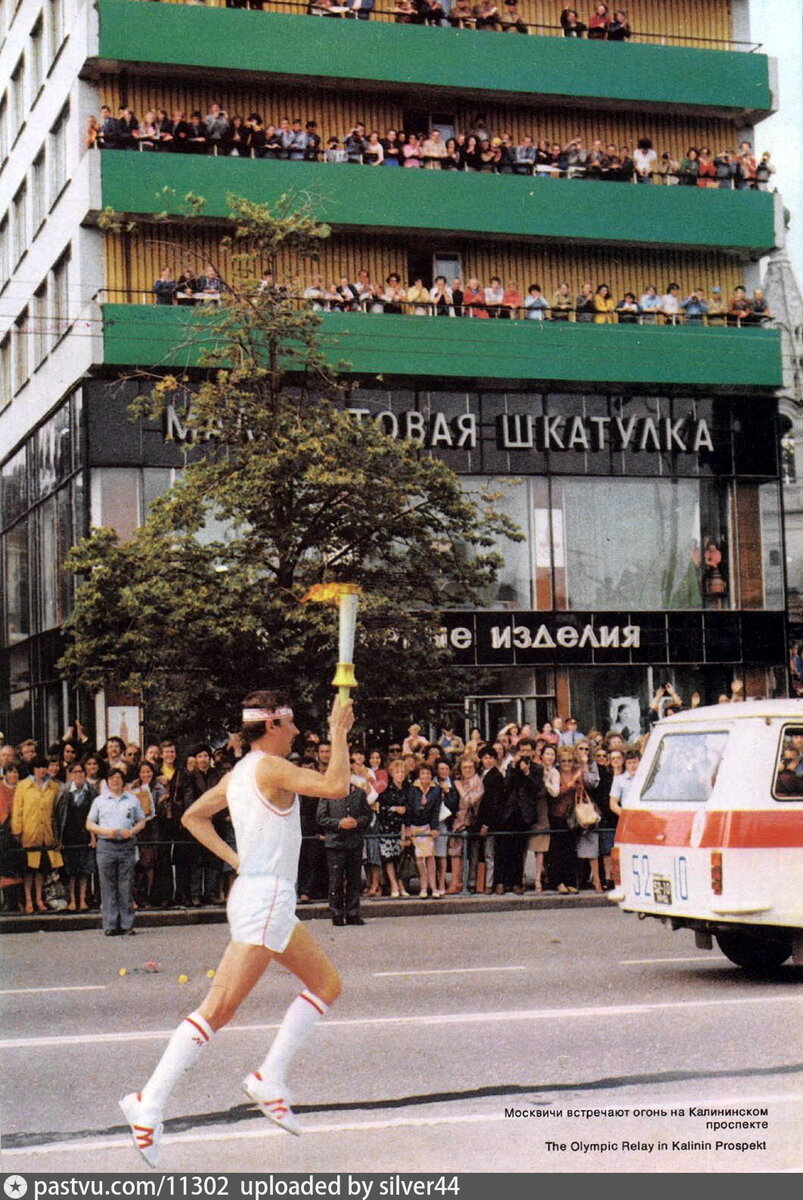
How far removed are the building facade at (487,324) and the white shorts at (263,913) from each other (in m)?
22.4

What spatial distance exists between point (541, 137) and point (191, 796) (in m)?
19.8

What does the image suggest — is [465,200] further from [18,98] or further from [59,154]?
[18,98]

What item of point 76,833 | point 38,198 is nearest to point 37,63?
point 38,198

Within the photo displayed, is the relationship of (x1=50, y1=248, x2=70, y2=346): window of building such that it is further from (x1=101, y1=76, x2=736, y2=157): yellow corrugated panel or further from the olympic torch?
the olympic torch

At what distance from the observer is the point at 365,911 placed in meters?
19.2

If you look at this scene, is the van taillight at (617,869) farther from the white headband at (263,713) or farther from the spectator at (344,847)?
the white headband at (263,713)

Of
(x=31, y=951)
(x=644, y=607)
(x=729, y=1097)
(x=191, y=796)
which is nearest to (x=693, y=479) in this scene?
(x=644, y=607)

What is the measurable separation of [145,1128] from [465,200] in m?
27.8

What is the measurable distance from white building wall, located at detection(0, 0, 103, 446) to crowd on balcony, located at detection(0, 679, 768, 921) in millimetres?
11155

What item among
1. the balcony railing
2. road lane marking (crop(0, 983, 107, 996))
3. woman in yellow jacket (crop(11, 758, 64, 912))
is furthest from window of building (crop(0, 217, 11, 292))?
road lane marking (crop(0, 983, 107, 996))

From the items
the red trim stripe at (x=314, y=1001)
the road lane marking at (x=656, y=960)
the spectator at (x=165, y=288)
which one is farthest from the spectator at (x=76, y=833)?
the spectator at (x=165, y=288)

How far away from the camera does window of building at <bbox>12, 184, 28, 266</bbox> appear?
32.1 meters

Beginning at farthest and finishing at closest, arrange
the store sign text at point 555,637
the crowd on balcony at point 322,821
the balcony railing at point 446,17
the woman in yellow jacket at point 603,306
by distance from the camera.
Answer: the woman in yellow jacket at point 603,306
the balcony railing at point 446,17
the store sign text at point 555,637
the crowd on balcony at point 322,821

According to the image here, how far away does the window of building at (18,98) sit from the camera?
100ft
